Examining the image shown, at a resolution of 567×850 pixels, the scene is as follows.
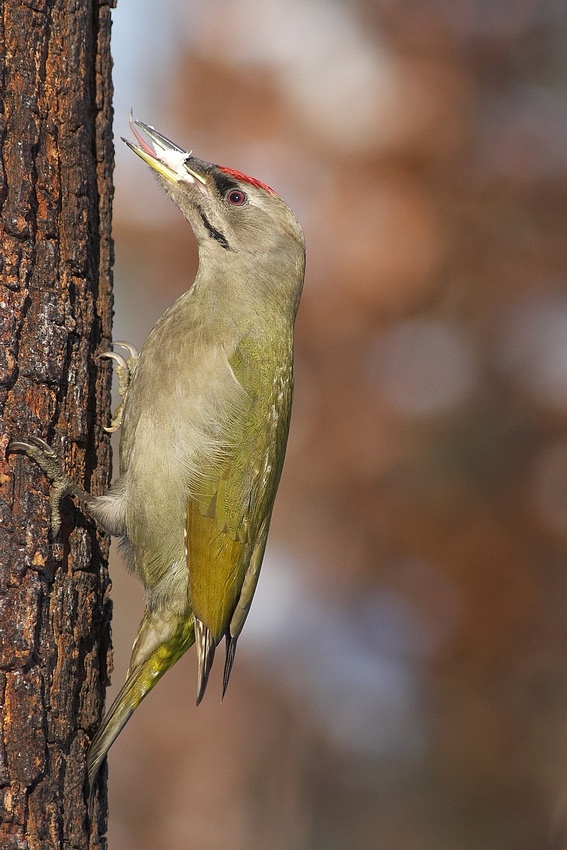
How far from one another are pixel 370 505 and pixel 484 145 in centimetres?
211

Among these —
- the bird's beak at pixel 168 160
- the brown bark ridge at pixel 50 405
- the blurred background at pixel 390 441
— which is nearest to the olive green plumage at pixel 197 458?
the bird's beak at pixel 168 160

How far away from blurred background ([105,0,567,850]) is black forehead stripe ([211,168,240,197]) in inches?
A: 83.0

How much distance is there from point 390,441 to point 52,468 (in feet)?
11.0

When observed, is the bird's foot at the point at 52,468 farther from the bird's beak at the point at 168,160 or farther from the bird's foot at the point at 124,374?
the bird's beak at the point at 168,160

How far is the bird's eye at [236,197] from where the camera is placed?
369 cm

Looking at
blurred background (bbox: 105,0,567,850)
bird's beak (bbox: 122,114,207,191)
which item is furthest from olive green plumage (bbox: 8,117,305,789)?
blurred background (bbox: 105,0,567,850)

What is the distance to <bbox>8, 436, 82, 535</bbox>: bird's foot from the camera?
2.58 meters

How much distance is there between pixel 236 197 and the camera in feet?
12.1

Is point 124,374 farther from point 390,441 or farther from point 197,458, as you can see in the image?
point 390,441

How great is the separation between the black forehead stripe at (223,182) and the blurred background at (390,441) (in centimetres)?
211

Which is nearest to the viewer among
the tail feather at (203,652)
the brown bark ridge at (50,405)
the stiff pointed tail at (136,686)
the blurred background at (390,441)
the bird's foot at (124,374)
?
the brown bark ridge at (50,405)

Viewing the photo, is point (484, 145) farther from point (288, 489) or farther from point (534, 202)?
point (288, 489)

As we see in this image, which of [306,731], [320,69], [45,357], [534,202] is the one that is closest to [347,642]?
[306,731]

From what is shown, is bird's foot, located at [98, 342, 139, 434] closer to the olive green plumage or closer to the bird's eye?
the olive green plumage
